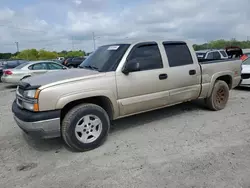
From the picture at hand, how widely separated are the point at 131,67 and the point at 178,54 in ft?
4.90

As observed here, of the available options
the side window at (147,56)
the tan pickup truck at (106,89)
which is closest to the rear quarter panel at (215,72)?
the tan pickup truck at (106,89)

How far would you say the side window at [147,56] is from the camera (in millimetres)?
4430

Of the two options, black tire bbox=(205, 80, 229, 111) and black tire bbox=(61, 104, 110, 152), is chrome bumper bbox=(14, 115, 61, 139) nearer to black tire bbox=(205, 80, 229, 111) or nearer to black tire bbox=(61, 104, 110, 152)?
black tire bbox=(61, 104, 110, 152)

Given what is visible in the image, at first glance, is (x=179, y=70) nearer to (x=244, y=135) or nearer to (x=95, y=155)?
(x=244, y=135)

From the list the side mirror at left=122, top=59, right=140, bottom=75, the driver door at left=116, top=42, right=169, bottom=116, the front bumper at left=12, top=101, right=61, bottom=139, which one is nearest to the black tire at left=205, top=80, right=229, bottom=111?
the driver door at left=116, top=42, right=169, bottom=116

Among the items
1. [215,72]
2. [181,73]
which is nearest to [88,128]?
[181,73]

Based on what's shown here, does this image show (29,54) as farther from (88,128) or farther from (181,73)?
(88,128)

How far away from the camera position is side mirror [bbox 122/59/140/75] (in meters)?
4.05

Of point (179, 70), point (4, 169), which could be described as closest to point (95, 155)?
point (4, 169)

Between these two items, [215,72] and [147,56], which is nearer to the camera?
[147,56]

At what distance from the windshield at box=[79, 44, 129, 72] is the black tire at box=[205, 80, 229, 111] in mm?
2701

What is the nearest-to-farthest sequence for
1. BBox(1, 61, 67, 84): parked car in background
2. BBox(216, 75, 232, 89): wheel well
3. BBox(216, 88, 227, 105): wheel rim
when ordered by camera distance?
BBox(216, 88, 227, 105): wheel rim → BBox(216, 75, 232, 89): wheel well → BBox(1, 61, 67, 84): parked car in background

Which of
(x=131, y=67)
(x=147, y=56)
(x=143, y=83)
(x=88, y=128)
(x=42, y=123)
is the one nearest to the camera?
(x=42, y=123)

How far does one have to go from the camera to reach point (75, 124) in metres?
3.71
